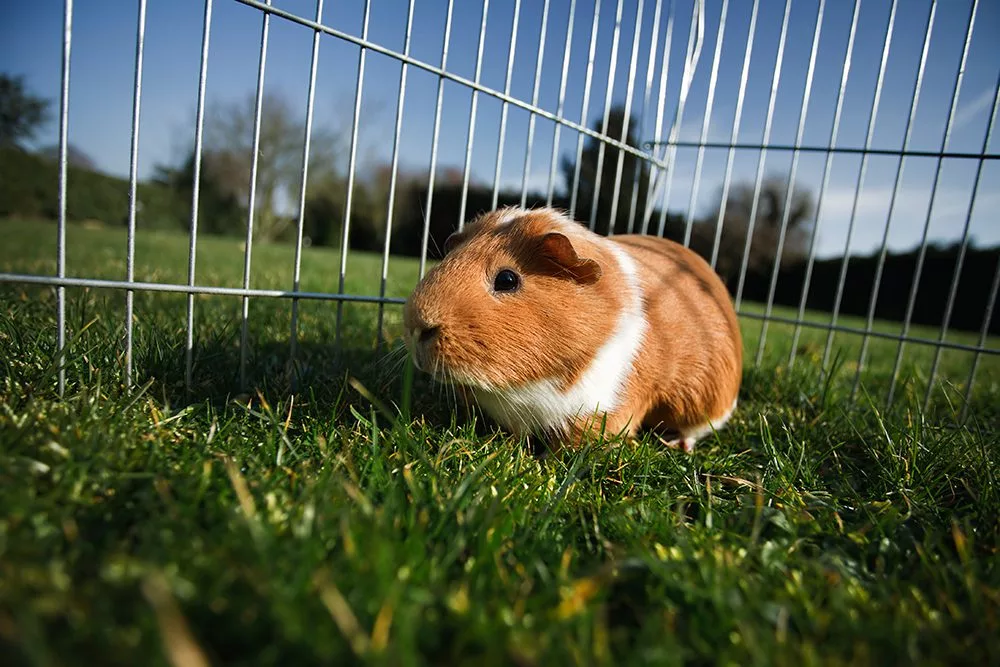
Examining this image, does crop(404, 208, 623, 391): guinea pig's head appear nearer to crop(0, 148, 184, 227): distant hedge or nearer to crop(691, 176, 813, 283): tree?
crop(691, 176, 813, 283): tree

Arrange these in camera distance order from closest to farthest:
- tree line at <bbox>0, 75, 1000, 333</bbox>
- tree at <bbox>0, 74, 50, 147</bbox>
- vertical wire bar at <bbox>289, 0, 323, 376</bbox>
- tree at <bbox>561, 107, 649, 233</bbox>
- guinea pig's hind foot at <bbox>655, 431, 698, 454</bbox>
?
1. vertical wire bar at <bbox>289, 0, 323, 376</bbox>
2. guinea pig's hind foot at <bbox>655, 431, 698, 454</bbox>
3. tree at <bbox>561, 107, 649, 233</bbox>
4. tree at <bbox>0, 74, 50, 147</bbox>
5. tree line at <bbox>0, 75, 1000, 333</bbox>

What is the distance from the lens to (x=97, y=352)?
1.89m

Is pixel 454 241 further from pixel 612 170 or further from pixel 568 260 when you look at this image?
pixel 612 170

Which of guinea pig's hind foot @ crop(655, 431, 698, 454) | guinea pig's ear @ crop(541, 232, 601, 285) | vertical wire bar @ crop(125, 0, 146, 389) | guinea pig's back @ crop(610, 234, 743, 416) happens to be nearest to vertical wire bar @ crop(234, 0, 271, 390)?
vertical wire bar @ crop(125, 0, 146, 389)

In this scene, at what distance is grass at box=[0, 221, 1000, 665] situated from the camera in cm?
85

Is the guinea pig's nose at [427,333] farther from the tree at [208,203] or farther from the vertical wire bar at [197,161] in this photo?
the tree at [208,203]

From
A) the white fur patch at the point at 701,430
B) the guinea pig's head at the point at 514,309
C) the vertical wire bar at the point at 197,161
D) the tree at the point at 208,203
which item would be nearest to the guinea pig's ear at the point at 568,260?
the guinea pig's head at the point at 514,309

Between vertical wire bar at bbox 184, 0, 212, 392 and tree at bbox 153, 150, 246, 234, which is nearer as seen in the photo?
vertical wire bar at bbox 184, 0, 212, 392

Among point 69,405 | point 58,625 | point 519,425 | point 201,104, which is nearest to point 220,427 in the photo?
point 69,405

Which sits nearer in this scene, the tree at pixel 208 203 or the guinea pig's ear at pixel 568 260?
the guinea pig's ear at pixel 568 260

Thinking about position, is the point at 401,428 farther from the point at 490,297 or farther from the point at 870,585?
the point at 870,585

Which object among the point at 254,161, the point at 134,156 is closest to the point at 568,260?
the point at 254,161

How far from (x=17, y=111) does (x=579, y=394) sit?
47.8 feet

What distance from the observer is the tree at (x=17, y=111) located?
9.94 meters
